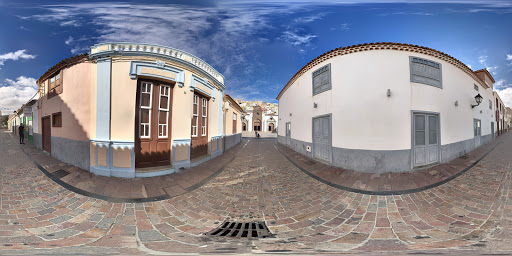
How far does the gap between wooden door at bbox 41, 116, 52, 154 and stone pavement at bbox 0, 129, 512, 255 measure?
3838 millimetres

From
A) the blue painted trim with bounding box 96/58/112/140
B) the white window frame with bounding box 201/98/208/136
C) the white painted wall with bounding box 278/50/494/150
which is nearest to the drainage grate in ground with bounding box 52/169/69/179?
the blue painted trim with bounding box 96/58/112/140

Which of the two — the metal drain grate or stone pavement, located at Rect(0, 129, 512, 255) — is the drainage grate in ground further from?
the metal drain grate

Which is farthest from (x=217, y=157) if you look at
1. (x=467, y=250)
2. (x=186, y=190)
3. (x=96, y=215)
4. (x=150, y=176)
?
(x=467, y=250)

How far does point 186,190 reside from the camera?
16.4 ft

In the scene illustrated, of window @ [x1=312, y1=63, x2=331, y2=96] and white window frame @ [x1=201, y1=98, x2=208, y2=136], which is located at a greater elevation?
window @ [x1=312, y1=63, x2=331, y2=96]

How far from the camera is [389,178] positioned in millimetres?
5824

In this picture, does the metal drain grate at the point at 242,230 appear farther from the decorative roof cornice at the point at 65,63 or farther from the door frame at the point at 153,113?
the decorative roof cornice at the point at 65,63

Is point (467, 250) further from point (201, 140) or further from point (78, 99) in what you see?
point (78, 99)

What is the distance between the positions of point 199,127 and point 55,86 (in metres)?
6.38

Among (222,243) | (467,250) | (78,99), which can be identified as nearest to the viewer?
(467,250)

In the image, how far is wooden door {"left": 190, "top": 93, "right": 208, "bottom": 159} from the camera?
26.2 ft

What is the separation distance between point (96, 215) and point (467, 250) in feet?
21.4

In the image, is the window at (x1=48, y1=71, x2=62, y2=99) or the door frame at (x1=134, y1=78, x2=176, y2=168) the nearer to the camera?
the door frame at (x1=134, y1=78, x2=176, y2=168)

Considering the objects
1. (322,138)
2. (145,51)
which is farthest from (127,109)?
(322,138)
